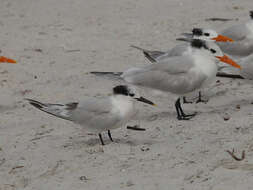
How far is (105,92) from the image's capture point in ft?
18.0

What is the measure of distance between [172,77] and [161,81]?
11cm

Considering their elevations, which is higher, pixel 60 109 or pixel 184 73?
pixel 184 73

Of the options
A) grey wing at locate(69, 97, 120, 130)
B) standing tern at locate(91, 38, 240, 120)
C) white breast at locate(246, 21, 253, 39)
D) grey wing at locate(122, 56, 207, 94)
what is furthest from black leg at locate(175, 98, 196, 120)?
white breast at locate(246, 21, 253, 39)

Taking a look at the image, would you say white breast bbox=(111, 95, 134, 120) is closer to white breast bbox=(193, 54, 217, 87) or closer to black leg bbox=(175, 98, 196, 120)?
black leg bbox=(175, 98, 196, 120)

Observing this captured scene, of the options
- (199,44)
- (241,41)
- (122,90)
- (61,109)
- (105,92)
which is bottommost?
(105,92)

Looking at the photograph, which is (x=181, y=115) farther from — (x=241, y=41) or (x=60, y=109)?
(x=241, y=41)

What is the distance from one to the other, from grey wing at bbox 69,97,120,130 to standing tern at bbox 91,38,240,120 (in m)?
0.72

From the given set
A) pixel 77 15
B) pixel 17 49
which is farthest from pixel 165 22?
pixel 17 49

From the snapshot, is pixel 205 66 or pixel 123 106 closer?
pixel 123 106

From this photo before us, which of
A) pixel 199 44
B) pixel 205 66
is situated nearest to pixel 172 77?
pixel 205 66

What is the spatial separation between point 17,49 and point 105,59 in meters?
1.28

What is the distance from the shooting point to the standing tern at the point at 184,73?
Result: 4.60 meters

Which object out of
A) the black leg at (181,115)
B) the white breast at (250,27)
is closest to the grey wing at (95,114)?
the black leg at (181,115)

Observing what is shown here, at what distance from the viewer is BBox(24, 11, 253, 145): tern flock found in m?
4.09
